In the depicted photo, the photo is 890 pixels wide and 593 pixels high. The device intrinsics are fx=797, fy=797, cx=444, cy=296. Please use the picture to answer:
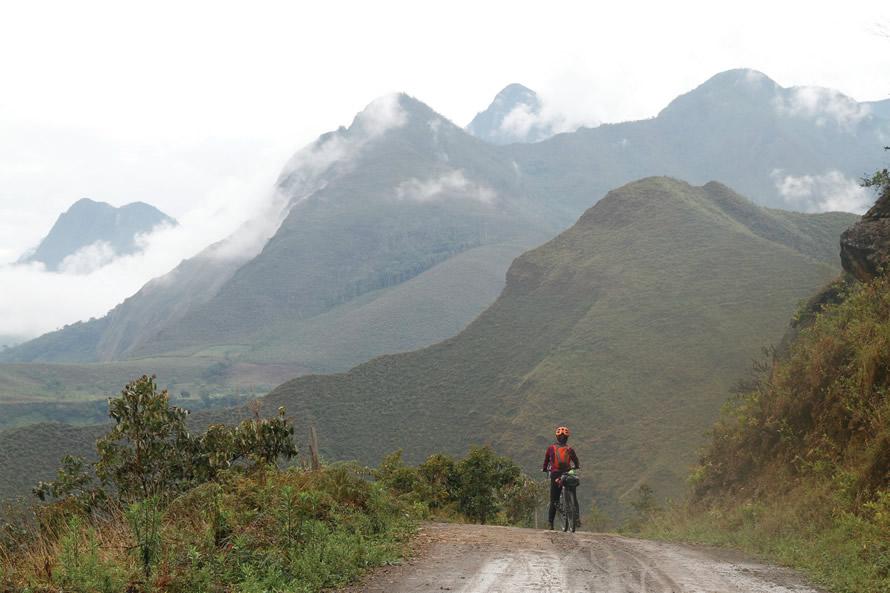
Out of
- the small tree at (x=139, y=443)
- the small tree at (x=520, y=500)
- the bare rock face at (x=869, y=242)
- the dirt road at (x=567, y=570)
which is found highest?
the bare rock face at (x=869, y=242)

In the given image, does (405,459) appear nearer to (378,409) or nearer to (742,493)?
(378,409)

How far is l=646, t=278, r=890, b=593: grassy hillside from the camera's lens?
12547 millimetres

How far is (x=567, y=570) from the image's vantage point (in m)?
11.4

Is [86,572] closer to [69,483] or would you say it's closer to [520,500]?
[69,483]

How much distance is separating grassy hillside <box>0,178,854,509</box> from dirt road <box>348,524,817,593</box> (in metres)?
58.2

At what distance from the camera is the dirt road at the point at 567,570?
10219mm

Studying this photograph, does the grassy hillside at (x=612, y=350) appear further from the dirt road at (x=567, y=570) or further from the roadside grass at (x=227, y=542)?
the roadside grass at (x=227, y=542)

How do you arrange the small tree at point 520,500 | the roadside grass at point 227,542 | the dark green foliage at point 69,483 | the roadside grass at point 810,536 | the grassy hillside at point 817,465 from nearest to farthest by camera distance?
the roadside grass at point 227,542 → the roadside grass at point 810,536 → the grassy hillside at point 817,465 → the dark green foliage at point 69,483 → the small tree at point 520,500

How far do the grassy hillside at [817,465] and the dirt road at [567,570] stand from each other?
105 centimetres

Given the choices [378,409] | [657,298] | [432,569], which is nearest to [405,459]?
[378,409]

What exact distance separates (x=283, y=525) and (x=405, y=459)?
91.3 m

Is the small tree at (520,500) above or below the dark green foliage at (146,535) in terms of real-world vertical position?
below

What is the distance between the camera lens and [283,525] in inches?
444

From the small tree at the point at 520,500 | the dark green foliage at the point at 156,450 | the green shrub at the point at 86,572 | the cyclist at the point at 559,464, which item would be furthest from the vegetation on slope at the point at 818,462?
the small tree at the point at 520,500
